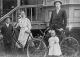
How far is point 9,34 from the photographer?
8.34 metres

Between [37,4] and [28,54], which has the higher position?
[37,4]

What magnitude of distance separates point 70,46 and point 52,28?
33.2 inches

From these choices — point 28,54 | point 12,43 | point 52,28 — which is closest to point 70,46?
point 52,28

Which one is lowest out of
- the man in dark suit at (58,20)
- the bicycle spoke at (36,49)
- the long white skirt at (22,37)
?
the bicycle spoke at (36,49)

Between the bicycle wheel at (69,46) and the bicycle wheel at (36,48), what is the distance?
0.62 meters

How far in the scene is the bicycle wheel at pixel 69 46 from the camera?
304 inches

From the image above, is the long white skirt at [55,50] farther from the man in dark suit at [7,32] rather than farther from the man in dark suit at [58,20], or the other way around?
the man in dark suit at [7,32]

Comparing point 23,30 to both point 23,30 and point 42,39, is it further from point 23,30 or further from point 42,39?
point 42,39

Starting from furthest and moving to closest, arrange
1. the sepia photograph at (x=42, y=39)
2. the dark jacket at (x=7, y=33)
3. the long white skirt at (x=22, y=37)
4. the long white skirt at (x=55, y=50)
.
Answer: the dark jacket at (x=7, y=33), the long white skirt at (x=22, y=37), the sepia photograph at (x=42, y=39), the long white skirt at (x=55, y=50)

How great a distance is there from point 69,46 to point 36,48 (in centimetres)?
109

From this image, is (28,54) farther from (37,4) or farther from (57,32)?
(37,4)

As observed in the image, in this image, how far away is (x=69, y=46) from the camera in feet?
25.8

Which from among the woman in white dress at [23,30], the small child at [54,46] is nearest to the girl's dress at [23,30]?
the woman in white dress at [23,30]

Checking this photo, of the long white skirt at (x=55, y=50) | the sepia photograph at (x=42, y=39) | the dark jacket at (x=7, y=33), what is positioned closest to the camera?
the long white skirt at (x=55, y=50)
